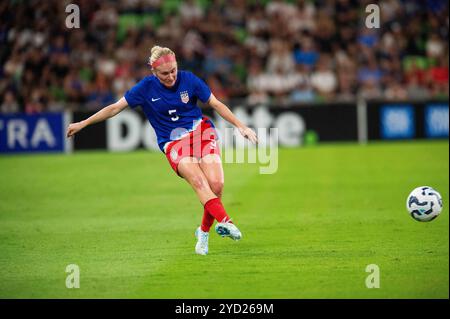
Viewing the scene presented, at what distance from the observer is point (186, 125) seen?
9758 mm

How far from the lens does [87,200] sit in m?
15.2

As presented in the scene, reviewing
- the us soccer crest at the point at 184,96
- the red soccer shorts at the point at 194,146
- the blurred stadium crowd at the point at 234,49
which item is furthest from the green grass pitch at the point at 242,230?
the blurred stadium crowd at the point at 234,49

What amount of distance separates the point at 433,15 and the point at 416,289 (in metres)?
20.5

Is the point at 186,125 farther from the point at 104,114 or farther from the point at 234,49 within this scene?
the point at 234,49

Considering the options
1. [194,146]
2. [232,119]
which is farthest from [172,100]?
[232,119]

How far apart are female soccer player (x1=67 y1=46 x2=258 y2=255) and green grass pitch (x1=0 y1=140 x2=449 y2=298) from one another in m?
0.79

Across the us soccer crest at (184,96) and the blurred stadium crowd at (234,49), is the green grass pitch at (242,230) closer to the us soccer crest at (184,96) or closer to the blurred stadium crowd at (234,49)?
the us soccer crest at (184,96)

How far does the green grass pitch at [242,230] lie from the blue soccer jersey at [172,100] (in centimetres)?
146

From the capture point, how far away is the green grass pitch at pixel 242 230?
8.02 metres

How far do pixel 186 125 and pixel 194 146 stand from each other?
0.26m

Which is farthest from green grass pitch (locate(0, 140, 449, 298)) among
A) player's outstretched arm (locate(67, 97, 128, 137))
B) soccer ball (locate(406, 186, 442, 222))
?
player's outstretched arm (locate(67, 97, 128, 137))
